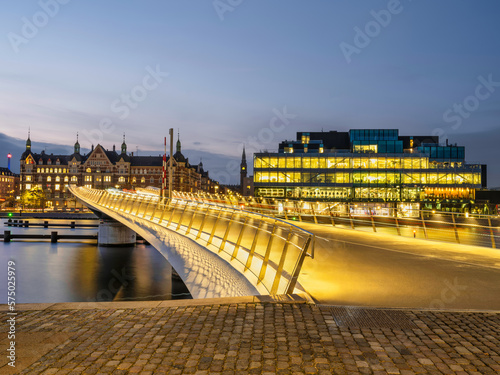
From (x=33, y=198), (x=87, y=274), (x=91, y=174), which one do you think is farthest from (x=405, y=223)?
(x=91, y=174)

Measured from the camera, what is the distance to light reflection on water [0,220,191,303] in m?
26.5

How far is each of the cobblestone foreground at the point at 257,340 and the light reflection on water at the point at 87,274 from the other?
20.0 meters

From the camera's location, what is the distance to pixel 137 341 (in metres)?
4.79

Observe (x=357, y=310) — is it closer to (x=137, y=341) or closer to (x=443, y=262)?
(x=137, y=341)

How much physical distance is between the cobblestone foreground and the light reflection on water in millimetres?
19993

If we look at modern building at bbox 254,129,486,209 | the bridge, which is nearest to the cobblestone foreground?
the bridge

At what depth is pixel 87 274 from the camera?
107 feet

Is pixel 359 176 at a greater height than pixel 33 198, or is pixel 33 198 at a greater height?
pixel 359 176

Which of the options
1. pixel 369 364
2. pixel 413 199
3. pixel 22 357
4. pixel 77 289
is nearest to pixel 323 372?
pixel 369 364

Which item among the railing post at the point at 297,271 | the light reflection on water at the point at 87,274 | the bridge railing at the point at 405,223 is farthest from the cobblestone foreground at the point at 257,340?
the light reflection on water at the point at 87,274

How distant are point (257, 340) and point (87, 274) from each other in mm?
31610

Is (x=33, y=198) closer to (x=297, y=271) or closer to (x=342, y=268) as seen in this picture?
(x=342, y=268)

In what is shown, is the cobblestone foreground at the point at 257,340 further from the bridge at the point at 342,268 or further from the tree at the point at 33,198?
the tree at the point at 33,198

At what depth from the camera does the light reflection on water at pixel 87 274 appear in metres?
26.5
